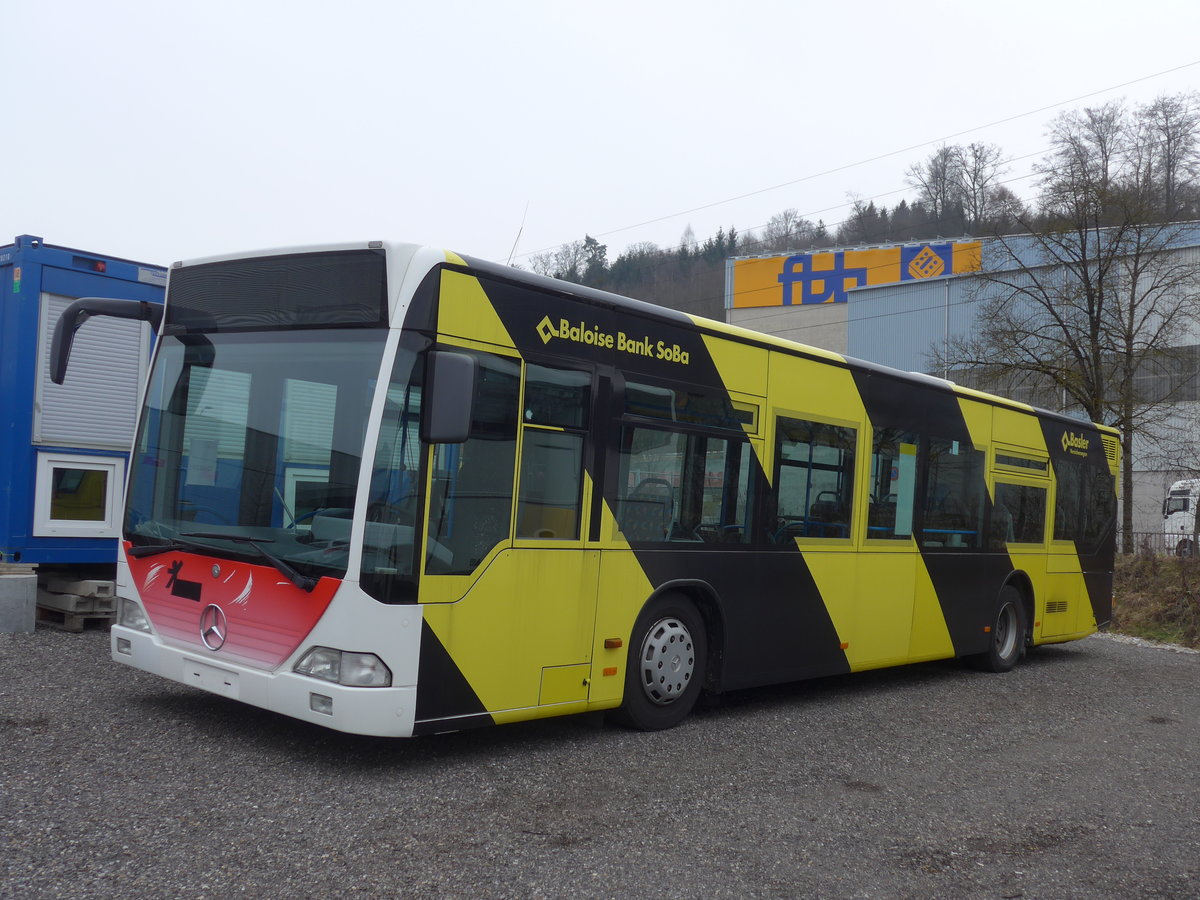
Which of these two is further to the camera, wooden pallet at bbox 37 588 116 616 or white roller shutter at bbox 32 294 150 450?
wooden pallet at bbox 37 588 116 616

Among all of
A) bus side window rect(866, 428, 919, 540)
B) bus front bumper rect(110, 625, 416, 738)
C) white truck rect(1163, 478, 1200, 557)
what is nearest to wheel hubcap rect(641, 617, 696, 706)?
bus front bumper rect(110, 625, 416, 738)

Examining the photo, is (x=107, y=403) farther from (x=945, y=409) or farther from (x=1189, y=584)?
(x=1189, y=584)

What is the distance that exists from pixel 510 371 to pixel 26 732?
129 inches

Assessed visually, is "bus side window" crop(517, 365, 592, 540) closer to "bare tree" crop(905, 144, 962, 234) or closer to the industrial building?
the industrial building

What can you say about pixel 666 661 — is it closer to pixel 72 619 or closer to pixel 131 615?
pixel 131 615

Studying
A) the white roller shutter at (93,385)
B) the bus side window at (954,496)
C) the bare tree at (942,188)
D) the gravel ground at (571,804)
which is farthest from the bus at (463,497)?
the bare tree at (942,188)

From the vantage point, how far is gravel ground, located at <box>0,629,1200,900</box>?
4301mm

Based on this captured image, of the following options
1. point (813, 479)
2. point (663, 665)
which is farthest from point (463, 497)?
point (813, 479)

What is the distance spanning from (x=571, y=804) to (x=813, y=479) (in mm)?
3903

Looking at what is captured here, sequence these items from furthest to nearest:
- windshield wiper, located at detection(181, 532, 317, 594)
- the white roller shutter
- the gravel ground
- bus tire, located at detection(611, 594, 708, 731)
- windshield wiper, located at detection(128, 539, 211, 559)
Result: the white roller shutter
bus tire, located at detection(611, 594, 708, 731)
windshield wiper, located at detection(128, 539, 211, 559)
windshield wiper, located at detection(181, 532, 317, 594)
the gravel ground

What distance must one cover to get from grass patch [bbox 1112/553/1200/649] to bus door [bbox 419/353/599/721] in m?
12.8

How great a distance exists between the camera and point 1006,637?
11.7m

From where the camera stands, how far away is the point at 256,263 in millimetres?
6246

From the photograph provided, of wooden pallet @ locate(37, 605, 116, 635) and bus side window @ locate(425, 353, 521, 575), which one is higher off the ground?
bus side window @ locate(425, 353, 521, 575)
